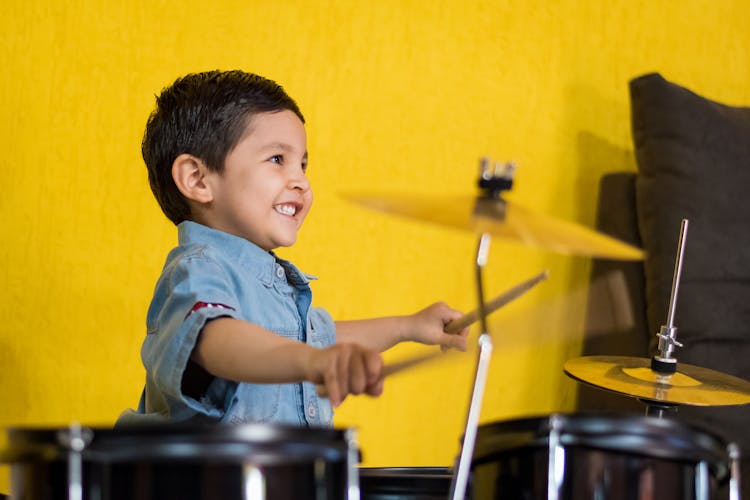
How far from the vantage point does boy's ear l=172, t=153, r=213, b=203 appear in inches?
44.4

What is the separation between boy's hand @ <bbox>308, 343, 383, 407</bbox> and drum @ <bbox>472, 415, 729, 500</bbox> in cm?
15

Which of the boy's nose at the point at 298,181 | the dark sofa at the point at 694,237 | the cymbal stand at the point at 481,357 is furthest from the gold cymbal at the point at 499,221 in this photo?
the dark sofa at the point at 694,237

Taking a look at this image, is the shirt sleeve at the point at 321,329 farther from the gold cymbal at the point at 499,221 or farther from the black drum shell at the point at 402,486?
the gold cymbal at the point at 499,221

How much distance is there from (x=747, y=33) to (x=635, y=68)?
0.88ft

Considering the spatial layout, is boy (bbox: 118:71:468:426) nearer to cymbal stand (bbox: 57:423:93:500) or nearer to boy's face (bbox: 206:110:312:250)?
boy's face (bbox: 206:110:312:250)

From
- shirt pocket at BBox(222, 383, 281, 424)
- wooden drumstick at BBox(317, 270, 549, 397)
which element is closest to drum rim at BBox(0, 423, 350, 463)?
wooden drumstick at BBox(317, 270, 549, 397)

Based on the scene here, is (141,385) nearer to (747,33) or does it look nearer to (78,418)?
(78,418)

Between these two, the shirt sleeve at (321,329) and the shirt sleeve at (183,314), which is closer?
the shirt sleeve at (183,314)

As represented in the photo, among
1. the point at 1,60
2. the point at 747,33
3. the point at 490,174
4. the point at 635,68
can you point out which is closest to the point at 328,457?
the point at 490,174

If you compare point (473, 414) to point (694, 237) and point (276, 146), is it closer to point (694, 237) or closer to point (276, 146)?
point (276, 146)

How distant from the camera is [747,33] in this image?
1835 mm

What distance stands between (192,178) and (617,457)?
59 centimetres

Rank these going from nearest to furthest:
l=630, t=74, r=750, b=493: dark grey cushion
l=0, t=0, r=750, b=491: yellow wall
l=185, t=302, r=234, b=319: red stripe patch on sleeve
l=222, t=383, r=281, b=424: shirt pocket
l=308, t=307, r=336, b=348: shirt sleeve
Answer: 1. l=185, t=302, r=234, b=319: red stripe patch on sleeve
2. l=222, t=383, r=281, b=424: shirt pocket
3. l=308, t=307, r=336, b=348: shirt sleeve
4. l=0, t=0, r=750, b=491: yellow wall
5. l=630, t=74, r=750, b=493: dark grey cushion

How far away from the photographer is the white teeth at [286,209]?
3.70 feet
